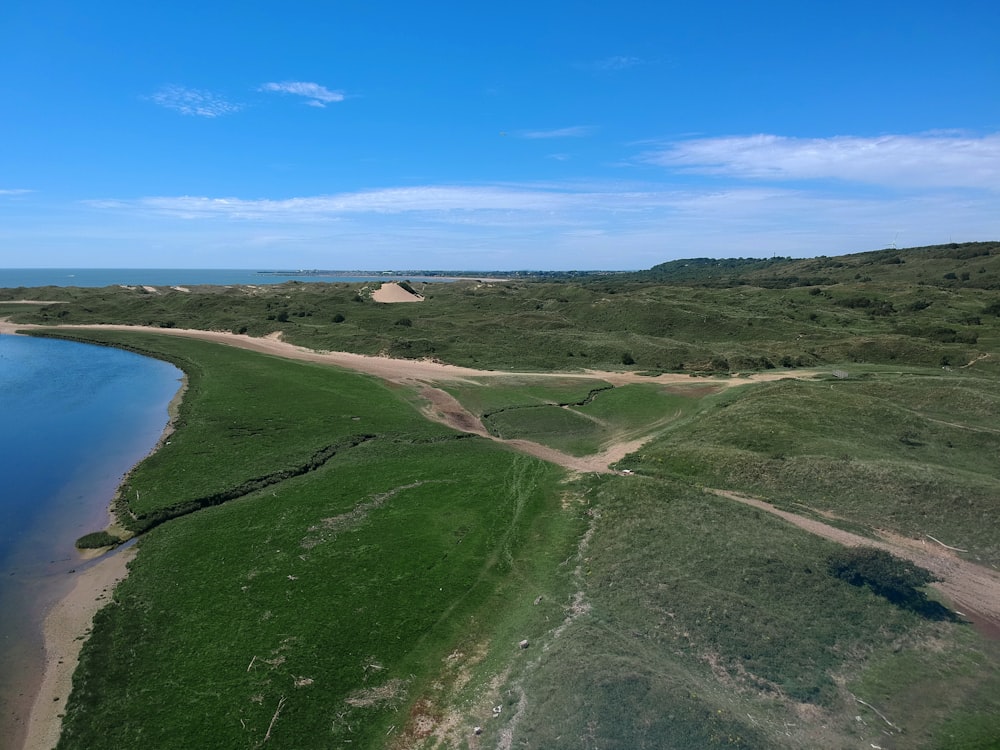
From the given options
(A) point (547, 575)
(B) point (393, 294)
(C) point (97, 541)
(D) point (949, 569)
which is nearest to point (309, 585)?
(A) point (547, 575)

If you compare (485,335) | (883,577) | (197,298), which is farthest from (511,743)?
(197,298)

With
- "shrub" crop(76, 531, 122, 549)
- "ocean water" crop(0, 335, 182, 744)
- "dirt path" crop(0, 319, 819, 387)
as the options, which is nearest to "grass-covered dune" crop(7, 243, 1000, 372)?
"dirt path" crop(0, 319, 819, 387)

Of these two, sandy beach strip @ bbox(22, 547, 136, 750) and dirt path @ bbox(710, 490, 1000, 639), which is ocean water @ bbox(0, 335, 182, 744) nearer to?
sandy beach strip @ bbox(22, 547, 136, 750)

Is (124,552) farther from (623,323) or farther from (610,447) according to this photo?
(623,323)

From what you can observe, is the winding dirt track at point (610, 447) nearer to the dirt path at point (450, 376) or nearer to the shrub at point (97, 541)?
the dirt path at point (450, 376)

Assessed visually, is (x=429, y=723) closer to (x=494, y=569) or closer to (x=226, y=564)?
(x=494, y=569)

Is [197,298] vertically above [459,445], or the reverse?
[197,298]
